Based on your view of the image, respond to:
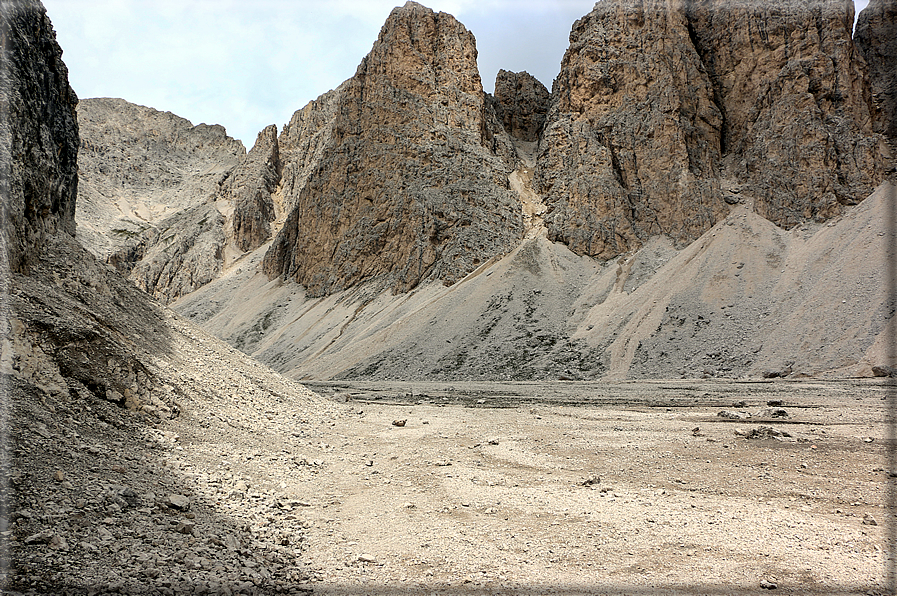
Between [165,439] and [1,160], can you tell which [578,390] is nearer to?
[165,439]

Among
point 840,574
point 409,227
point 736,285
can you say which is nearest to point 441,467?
point 840,574

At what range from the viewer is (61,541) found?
4.47m

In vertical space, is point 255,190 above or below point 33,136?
above

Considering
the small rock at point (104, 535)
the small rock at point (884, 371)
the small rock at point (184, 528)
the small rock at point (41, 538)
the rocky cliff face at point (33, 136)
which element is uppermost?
the rocky cliff face at point (33, 136)

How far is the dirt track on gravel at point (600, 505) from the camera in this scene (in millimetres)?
5234

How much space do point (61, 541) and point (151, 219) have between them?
111012 millimetres

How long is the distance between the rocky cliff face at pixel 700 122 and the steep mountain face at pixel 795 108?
110 millimetres

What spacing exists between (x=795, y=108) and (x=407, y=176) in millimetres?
37629

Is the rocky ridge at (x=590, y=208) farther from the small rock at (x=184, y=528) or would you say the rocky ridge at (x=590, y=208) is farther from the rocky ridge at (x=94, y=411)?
the small rock at (x=184, y=528)

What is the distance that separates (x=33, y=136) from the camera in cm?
1143

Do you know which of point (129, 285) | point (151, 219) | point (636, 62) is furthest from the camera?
point (151, 219)

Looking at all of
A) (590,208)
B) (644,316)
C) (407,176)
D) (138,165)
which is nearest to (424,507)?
(644,316)

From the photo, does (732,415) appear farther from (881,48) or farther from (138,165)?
(138,165)

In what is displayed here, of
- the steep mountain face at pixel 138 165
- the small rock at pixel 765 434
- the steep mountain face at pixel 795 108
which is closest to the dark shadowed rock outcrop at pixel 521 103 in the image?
the steep mountain face at pixel 795 108
